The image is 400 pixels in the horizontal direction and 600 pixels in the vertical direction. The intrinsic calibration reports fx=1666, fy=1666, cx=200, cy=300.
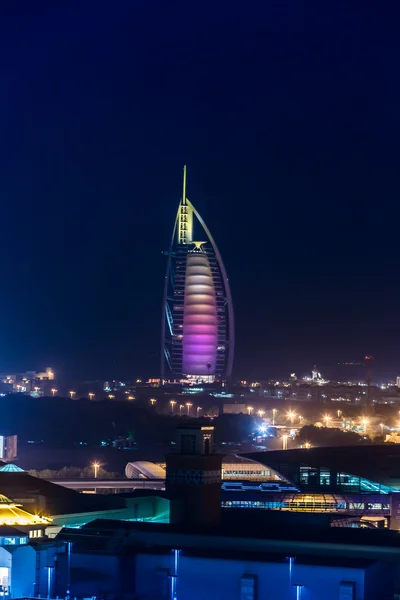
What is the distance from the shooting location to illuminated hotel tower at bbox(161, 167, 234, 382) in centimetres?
16401

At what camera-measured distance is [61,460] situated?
316ft

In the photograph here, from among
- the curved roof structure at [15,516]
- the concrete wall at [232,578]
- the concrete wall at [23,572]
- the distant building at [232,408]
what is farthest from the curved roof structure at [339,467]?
the distant building at [232,408]

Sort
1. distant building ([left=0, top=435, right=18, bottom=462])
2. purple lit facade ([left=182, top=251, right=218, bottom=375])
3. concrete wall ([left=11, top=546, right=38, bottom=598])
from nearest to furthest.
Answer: concrete wall ([left=11, top=546, right=38, bottom=598]), distant building ([left=0, top=435, right=18, bottom=462]), purple lit facade ([left=182, top=251, right=218, bottom=375])

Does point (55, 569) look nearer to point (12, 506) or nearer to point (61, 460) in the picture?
point (12, 506)

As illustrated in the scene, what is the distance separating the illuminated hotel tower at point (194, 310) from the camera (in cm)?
16401

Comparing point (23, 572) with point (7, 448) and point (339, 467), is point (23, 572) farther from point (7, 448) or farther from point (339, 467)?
point (7, 448)

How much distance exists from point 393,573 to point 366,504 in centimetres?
1745

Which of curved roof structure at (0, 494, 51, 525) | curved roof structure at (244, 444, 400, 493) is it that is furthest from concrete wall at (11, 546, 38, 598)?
curved roof structure at (244, 444, 400, 493)

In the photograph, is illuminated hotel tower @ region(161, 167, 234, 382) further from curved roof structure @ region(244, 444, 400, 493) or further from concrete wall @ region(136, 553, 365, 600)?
concrete wall @ region(136, 553, 365, 600)

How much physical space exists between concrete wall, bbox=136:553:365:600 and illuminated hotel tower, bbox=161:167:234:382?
13604cm

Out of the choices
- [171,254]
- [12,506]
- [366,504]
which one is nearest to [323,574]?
[12,506]

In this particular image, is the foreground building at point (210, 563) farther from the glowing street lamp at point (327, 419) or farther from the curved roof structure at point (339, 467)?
the glowing street lamp at point (327, 419)

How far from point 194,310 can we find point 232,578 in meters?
138

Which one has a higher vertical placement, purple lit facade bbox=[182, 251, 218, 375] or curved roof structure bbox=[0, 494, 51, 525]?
purple lit facade bbox=[182, 251, 218, 375]
